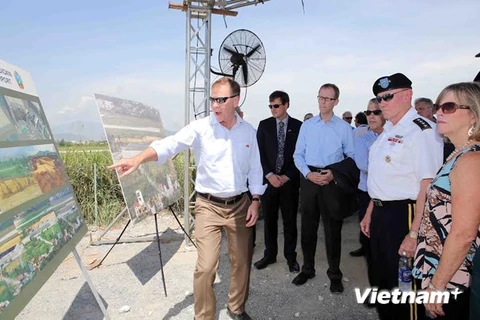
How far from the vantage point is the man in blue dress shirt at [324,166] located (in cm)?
357

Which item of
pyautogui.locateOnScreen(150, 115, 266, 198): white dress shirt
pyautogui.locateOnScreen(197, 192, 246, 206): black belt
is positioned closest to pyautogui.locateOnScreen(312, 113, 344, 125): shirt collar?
pyautogui.locateOnScreen(150, 115, 266, 198): white dress shirt

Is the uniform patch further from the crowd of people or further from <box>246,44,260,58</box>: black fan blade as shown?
<box>246,44,260,58</box>: black fan blade

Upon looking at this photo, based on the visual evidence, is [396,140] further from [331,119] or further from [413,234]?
[331,119]

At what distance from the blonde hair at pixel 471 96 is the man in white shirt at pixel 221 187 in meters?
1.62

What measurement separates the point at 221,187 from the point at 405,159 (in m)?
1.42

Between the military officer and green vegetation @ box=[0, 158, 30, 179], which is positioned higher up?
green vegetation @ box=[0, 158, 30, 179]

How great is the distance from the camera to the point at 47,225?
86.7 inches

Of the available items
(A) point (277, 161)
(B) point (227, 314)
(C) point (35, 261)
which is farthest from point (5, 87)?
(A) point (277, 161)

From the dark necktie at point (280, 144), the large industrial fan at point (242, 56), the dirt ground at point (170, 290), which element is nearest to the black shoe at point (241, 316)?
the dirt ground at point (170, 290)

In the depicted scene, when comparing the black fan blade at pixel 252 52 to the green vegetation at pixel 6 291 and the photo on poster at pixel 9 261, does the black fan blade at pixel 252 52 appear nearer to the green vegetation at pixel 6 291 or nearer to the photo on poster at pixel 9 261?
the photo on poster at pixel 9 261

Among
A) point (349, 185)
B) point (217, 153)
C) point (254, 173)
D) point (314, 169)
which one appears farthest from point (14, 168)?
point (349, 185)

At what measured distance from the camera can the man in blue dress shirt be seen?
3572 mm

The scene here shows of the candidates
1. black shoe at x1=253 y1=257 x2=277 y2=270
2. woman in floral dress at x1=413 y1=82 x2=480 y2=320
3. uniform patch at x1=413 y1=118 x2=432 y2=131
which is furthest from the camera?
black shoe at x1=253 y1=257 x2=277 y2=270

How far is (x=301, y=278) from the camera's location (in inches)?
148
